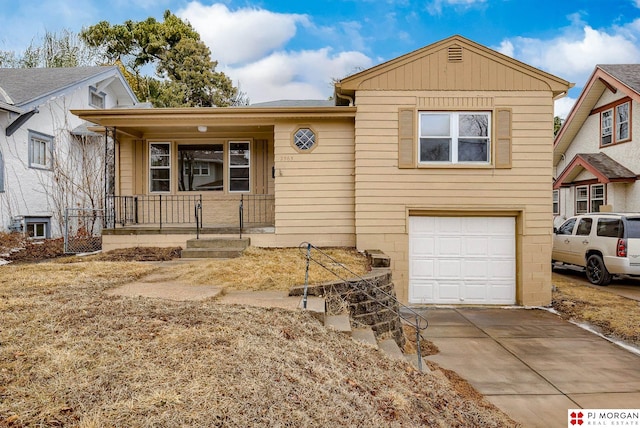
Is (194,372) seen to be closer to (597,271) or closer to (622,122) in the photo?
(597,271)

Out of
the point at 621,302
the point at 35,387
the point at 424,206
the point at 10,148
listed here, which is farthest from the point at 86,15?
the point at 621,302

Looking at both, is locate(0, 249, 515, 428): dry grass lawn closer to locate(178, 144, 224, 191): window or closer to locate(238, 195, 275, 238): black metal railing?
locate(238, 195, 275, 238): black metal railing

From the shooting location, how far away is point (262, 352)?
297cm

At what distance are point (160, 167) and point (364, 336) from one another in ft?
26.1

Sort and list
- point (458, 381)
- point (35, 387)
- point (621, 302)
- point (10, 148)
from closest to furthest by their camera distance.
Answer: point (35, 387) → point (458, 381) → point (621, 302) → point (10, 148)

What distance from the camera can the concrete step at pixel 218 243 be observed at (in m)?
8.32

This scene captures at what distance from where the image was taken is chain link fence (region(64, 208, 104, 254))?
941 cm

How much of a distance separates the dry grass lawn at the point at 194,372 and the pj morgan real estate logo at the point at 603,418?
768 millimetres

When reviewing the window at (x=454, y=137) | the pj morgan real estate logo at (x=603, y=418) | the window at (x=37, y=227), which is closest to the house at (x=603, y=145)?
the window at (x=454, y=137)

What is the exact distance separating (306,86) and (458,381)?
2841 cm

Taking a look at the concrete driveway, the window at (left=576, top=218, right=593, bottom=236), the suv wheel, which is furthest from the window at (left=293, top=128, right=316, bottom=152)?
the suv wheel

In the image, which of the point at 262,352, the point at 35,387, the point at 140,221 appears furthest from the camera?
the point at 140,221

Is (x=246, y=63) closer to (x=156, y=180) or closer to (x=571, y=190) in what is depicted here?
(x=156, y=180)

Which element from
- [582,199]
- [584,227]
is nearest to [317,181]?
[584,227]
